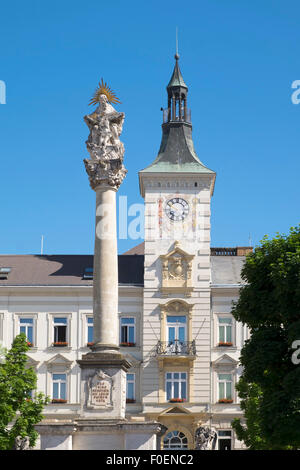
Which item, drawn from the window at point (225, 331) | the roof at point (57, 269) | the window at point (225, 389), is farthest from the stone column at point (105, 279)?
the roof at point (57, 269)

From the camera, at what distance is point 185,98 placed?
239ft

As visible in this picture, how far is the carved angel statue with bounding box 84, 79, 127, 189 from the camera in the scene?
39594 mm

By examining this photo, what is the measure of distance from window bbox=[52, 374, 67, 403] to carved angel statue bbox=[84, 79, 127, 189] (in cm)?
2967

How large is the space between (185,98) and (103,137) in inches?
1326

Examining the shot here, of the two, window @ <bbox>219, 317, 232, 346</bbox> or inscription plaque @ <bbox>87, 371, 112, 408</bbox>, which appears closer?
inscription plaque @ <bbox>87, 371, 112, 408</bbox>

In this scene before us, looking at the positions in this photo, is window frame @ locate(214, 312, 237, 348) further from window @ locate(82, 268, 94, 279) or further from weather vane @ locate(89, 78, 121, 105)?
weather vane @ locate(89, 78, 121, 105)

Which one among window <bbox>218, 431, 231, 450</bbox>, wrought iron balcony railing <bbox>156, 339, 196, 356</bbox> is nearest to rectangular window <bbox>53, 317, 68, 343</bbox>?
wrought iron balcony railing <bbox>156, 339, 196, 356</bbox>

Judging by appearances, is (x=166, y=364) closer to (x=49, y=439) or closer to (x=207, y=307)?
(x=207, y=307)

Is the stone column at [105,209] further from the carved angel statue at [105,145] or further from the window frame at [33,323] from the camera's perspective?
the window frame at [33,323]

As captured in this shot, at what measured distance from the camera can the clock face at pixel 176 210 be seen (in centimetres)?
6912

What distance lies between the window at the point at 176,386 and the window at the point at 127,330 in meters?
3.62

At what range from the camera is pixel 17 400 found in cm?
5416

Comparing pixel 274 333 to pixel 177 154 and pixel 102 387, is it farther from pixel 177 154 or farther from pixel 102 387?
pixel 177 154
